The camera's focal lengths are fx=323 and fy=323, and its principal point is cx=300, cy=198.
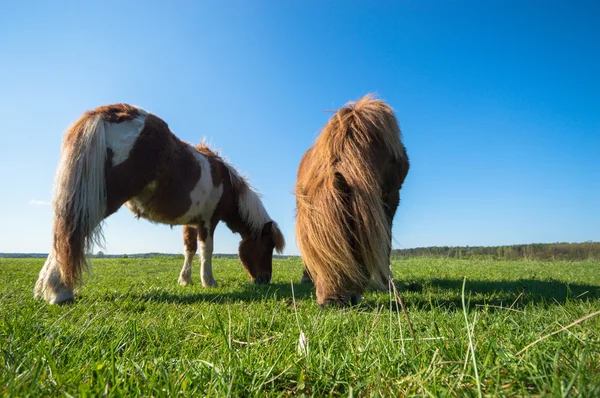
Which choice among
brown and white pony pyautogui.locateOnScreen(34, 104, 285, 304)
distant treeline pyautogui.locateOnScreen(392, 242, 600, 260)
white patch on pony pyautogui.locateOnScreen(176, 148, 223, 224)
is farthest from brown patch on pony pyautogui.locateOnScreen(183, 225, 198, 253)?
distant treeline pyautogui.locateOnScreen(392, 242, 600, 260)

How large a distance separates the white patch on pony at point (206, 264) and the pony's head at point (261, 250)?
0.90 meters

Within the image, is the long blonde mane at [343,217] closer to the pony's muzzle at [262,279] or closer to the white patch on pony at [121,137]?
the white patch on pony at [121,137]

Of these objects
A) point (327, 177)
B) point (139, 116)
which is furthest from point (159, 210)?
point (327, 177)

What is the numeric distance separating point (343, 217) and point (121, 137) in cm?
295

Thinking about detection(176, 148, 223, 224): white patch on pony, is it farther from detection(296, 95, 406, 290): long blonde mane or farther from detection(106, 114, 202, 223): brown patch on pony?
detection(296, 95, 406, 290): long blonde mane

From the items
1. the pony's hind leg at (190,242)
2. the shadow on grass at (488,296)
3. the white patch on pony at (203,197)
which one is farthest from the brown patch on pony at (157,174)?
the shadow on grass at (488,296)

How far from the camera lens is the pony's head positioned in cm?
649

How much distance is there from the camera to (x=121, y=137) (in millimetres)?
3857

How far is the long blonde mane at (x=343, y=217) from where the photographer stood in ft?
8.21

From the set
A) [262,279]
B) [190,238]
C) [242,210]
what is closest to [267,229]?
[242,210]

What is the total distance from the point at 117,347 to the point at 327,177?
6.08 feet

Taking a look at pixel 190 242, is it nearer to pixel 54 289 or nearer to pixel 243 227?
pixel 243 227

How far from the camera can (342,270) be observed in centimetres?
254

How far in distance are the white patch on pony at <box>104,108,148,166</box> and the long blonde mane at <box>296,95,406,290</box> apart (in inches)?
90.8
